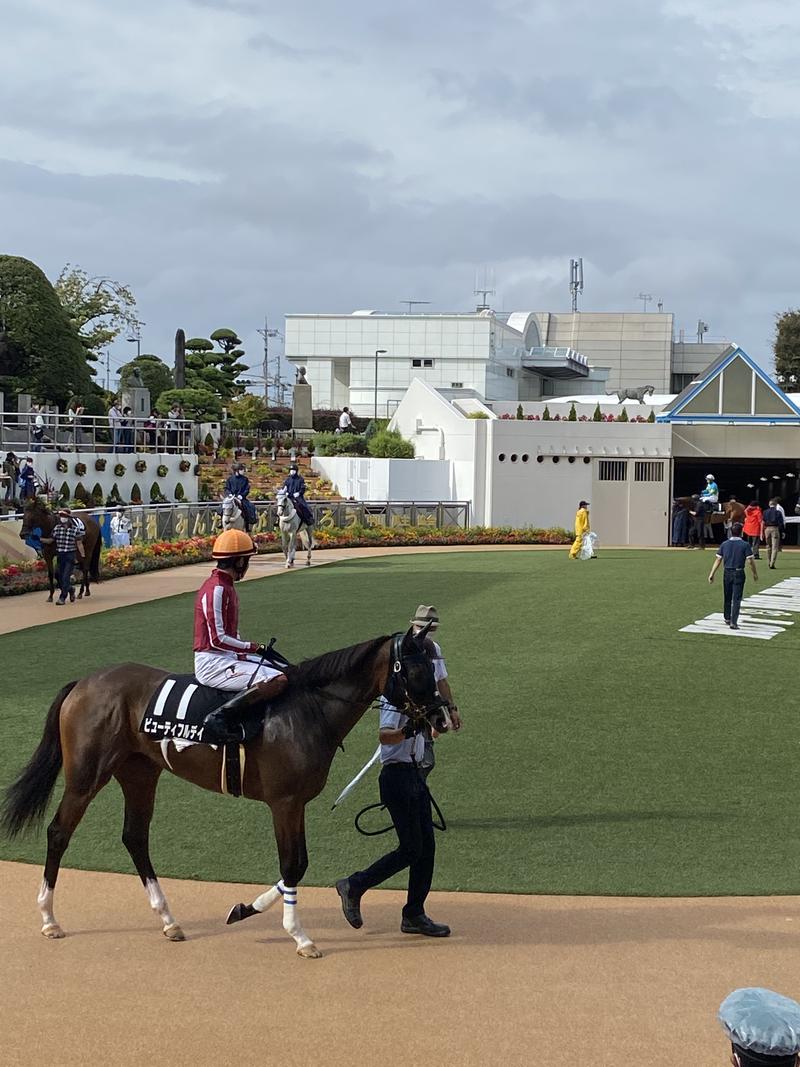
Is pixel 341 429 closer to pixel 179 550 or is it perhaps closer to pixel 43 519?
pixel 179 550

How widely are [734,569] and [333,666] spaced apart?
1136 cm

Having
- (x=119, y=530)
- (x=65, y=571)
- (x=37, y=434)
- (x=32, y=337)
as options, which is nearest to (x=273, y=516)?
(x=37, y=434)

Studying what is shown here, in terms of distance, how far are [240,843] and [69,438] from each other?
24679 millimetres

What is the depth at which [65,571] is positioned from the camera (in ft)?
63.3

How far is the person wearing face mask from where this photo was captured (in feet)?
63.4

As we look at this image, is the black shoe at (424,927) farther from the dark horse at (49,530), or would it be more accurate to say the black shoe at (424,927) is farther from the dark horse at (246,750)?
the dark horse at (49,530)

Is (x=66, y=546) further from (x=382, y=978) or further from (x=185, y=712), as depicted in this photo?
(x=382, y=978)

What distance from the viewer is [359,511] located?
35.0m

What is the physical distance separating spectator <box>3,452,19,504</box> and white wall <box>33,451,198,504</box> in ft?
5.59

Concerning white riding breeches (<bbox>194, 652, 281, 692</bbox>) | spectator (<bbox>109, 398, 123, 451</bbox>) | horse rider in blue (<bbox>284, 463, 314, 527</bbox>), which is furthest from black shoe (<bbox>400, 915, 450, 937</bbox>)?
spectator (<bbox>109, 398, 123, 451</bbox>)

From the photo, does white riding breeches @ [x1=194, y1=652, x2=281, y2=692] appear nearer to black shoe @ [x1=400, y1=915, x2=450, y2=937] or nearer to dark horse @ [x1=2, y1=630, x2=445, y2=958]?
dark horse @ [x1=2, y1=630, x2=445, y2=958]

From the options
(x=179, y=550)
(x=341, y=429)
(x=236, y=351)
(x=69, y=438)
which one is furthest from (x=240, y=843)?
(x=236, y=351)

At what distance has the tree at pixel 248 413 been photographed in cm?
5353

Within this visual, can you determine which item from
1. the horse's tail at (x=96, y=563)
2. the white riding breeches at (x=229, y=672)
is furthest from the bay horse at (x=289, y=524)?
the white riding breeches at (x=229, y=672)
